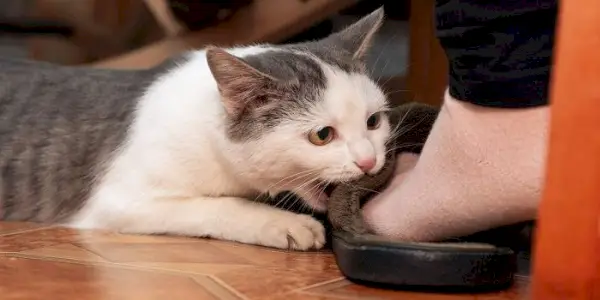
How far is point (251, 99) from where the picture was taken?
1353 millimetres

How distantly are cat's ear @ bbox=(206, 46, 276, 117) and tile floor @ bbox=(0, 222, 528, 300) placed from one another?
10.5 inches

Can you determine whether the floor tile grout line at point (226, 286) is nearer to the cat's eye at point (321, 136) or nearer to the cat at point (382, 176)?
the cat at point (382, 176)

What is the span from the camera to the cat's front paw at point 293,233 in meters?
1.31

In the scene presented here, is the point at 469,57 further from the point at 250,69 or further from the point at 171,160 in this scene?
the point at 171,160

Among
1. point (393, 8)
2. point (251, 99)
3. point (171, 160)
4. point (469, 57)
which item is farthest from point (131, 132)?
point (393, 8)

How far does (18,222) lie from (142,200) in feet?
1.19

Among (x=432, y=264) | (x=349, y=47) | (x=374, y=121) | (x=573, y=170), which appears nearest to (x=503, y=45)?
(x=573, y=170)

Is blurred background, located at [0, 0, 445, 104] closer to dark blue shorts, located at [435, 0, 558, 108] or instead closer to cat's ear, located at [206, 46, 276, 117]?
cat's ear, located at [206, 46, 276, 117]

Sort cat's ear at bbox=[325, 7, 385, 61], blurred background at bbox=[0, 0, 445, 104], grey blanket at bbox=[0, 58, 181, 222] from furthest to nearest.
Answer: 1. blurred background at bbox=[0, 0, 445, 104]
2. grey blanket at bbox=[0, 58, 181, 222]
3. cat's ear at bbox=[325, 7, 385, 61]

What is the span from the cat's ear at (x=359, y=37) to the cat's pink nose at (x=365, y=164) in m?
0.30

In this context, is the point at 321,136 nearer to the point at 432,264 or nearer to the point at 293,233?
the point at 293,233

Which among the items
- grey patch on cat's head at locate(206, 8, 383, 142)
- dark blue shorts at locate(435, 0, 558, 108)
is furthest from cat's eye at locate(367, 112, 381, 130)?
dark blue shorts at locate(435, 0, 558, 108)

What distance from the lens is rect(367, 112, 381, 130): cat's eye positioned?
4.53 feet

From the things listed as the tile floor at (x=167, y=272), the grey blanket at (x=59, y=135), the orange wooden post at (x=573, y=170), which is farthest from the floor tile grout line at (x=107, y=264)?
the orange wooden post at (x=573, y=170)
